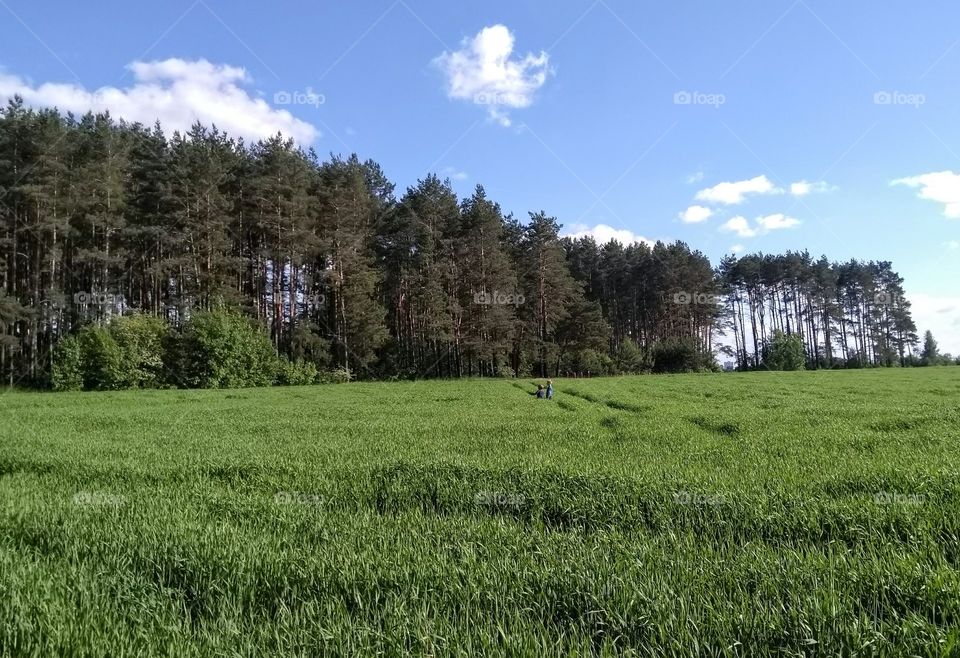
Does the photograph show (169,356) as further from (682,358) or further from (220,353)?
(682,358)

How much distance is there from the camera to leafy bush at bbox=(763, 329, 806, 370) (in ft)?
238

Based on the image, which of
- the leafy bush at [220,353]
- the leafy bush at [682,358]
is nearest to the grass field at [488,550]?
the leafy bush at [220,353]

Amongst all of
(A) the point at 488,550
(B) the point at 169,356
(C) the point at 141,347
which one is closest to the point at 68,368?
(C) the point at 141,347

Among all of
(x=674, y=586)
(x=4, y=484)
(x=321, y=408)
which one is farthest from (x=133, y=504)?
(x=321, y=408)

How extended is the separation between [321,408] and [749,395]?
21227 millimetres

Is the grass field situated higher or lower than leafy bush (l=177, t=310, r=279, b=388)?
lower

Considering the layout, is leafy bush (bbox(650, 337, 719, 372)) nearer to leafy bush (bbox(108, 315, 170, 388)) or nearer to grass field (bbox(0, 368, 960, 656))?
leafy bush (bbox(108, 315, 170, 388))

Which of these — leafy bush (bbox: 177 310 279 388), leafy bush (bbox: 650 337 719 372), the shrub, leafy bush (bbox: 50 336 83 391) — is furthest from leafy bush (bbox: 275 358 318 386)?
leafy bush (bbox: 650 337 719 372)

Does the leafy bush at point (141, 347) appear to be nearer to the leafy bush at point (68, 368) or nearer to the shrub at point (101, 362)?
the shrub at point (101, 362)

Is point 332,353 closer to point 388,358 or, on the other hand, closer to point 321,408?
A: point 388,358

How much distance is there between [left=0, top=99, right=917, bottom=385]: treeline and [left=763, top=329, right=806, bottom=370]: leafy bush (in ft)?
35.6

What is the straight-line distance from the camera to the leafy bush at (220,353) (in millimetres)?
43062

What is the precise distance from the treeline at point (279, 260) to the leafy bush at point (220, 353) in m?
1.63

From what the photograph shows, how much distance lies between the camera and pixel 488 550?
4.91 metres
